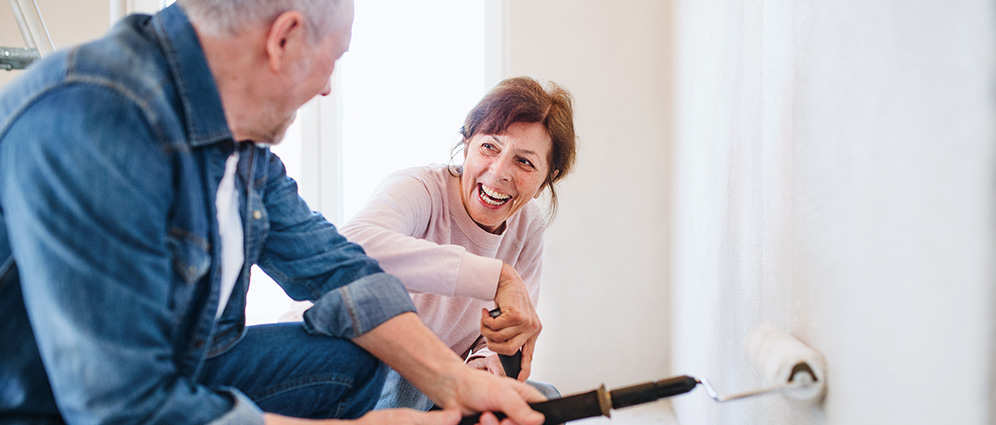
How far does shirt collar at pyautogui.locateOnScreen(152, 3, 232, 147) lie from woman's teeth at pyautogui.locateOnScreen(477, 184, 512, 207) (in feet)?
2.72

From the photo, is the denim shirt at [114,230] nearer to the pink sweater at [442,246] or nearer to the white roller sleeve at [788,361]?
the pink sweater at [442,246]

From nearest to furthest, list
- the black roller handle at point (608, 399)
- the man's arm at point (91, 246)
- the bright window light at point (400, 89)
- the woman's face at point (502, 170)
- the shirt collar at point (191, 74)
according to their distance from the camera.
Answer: the man's arm at point (91, 246) < the shirt collar at point (191, 74) < the black roller handle at point (608, 399) < the woman's face at point (502, 170) < the bright window light at point (400, 89)

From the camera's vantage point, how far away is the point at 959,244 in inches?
20.0

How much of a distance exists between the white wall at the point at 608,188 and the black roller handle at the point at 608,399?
177 centimetres

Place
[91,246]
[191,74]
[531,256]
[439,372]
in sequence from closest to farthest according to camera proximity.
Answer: [91,246] < [191,74] < [439,372] < [531,256]

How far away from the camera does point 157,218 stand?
2.22 ft

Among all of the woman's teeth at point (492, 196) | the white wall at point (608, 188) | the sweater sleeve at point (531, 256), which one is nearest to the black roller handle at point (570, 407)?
the woman's teeth at point (492, 196)

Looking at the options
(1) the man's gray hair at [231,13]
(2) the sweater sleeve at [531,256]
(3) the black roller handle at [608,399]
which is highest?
(1) the man's gray hair at [231,13]

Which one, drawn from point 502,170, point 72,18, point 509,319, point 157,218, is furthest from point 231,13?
point 72,18

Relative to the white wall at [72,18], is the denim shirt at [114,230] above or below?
below

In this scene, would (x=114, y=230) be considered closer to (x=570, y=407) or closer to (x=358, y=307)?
(x=358, y=307)

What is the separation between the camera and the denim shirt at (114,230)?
2.01ft

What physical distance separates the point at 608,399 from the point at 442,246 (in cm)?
50

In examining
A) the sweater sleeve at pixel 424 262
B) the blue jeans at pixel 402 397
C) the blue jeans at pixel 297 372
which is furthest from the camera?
the blue jeans at pixel 402 397
